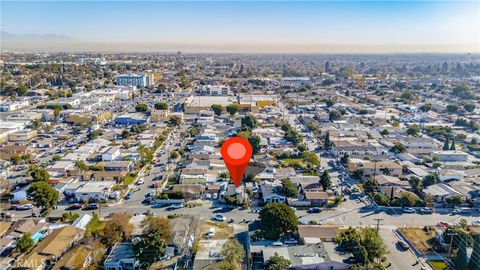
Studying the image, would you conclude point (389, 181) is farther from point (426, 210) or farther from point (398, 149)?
point (398, 149)

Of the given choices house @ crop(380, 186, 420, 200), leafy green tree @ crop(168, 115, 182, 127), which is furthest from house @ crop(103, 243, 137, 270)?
leafy green tree @ crop(168, 115, 182, 127)

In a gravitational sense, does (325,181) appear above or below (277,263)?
above

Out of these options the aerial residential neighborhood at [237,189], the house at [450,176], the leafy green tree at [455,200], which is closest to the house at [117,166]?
the aerial residential neighborhood at [237,189]

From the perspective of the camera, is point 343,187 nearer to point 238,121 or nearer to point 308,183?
point 308,183

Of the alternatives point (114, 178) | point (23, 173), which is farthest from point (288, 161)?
point (23, 173)

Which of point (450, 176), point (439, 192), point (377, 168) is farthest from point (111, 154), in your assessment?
point (450, 176)

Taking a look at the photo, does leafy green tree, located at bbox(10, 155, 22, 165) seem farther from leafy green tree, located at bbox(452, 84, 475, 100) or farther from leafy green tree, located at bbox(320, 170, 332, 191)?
leafy green tree, located at bbox(452, 84, 475, 100)
